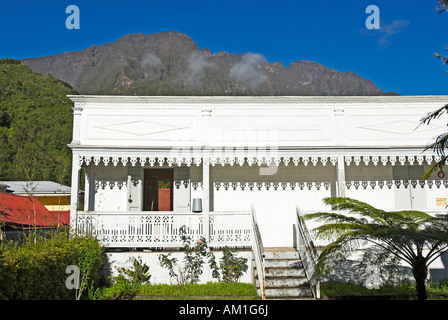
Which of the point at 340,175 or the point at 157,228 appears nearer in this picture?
the point at 157,228

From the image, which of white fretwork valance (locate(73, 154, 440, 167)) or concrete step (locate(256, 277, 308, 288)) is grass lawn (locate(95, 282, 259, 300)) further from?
white fretwork valance (locate(73, 154, 440, 167))

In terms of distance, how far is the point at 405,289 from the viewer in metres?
11.0

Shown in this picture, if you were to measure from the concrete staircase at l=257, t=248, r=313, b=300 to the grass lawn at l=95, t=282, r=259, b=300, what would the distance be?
604 mm

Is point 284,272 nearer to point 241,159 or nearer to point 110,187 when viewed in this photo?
point 241,159

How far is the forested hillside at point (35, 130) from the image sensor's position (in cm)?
3681

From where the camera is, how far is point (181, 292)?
1065 cm

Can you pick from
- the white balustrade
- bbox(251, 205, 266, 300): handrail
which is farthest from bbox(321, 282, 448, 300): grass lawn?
the white balustrade

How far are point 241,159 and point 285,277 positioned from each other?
12.8 ft

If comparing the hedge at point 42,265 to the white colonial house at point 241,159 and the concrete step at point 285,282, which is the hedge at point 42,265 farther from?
the concrete step at point 285,282

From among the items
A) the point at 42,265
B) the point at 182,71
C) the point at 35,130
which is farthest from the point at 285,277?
the point at 182,71

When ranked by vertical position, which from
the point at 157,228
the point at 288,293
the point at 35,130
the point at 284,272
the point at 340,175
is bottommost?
the point at 288,293

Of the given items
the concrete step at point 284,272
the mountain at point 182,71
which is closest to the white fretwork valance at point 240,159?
the concrete step at point 284,272

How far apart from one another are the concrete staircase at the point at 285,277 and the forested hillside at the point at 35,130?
92.4 ft
